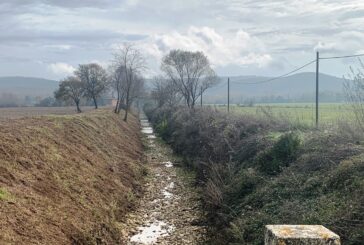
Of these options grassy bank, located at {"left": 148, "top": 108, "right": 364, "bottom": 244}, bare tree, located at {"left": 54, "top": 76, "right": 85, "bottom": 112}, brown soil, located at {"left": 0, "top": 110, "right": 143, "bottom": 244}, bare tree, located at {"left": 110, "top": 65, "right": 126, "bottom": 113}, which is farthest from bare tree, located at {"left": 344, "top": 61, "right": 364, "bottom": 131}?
bare tree, located at {"left": 54, "top": 76, "right": 85, "bottom": 112}

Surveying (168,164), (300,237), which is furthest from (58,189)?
(168,164)

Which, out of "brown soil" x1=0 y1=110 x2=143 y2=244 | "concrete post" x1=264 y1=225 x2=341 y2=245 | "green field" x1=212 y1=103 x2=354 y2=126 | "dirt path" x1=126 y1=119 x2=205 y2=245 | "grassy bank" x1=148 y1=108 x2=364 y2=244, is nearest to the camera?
"concrete post" x1=264 y1=225 x2=341 y2=245

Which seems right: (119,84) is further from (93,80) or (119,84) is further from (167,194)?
(167,194)

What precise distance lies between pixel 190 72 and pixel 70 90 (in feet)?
74.0

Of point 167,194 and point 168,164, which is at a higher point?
point 167,194

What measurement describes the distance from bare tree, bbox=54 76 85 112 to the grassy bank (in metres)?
59.5

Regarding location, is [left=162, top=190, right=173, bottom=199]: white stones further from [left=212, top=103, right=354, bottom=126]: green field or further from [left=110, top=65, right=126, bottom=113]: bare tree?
[left=110, top=65, right=126, bottom=113]: bare tree

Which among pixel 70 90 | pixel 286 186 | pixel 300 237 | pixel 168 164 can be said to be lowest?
pixel 168 164

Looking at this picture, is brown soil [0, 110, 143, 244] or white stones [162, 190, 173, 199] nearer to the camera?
brown soil [0, 110, 143, 244]

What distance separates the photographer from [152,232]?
14.4 m

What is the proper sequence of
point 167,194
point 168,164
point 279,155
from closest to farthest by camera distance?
point 279,155, point 167,194, point 168,164

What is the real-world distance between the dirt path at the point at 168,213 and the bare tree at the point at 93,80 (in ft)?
183

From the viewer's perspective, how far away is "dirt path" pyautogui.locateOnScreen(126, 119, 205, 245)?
13820mm

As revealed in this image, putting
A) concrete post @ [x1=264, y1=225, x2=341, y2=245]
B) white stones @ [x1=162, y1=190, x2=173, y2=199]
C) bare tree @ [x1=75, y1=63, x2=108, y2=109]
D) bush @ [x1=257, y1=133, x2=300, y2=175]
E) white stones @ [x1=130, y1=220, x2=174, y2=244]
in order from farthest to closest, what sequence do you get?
bare tree @ [x1=75, y1=63, x2=108, y2=109], white stones @ [x1=162, y1=190, x2=173, y2=199], bush @ [x1=257, y1=133, x2=300, y2=175], white stones @ [x1=130, y1=220, x2=174, y2=244], concrete post @ [x1=264, y1=225, x2=341, y2=245]
